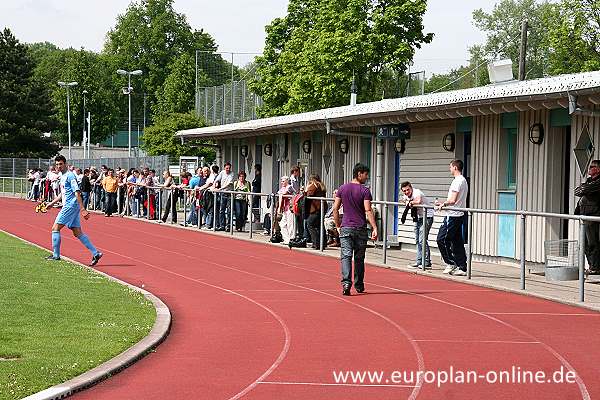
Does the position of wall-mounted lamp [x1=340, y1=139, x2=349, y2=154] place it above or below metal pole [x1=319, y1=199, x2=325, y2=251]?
above

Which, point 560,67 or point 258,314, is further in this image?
point 560,67

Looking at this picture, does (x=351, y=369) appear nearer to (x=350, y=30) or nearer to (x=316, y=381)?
(x=316, y=381)

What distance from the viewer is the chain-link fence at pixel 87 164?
182 feet

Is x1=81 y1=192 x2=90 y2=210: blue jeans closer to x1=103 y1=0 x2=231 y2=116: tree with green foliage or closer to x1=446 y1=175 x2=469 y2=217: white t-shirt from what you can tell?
x1=446 y1=175 x2=469 y2=217: white t-shirt

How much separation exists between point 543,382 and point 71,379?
149 inches

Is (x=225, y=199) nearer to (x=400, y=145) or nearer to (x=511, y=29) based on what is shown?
(x=400, y=145)

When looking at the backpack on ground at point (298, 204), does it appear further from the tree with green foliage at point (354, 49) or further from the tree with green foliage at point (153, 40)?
the tree with green foliage at point (153, 40)

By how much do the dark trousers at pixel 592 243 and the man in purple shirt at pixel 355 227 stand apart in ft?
9.54

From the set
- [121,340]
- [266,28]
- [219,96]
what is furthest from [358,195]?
[219,96]

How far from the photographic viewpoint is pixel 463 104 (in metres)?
20.5

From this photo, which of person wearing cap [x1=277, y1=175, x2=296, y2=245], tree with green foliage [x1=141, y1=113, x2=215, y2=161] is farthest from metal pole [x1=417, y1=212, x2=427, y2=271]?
tree with green foliage [x1=141, y1=113, x2=215, y2=161]

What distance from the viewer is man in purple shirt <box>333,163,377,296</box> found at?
15805mm

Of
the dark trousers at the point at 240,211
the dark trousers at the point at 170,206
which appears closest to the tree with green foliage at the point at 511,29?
the dark trousers at the point at 170,206

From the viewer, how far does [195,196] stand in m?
32.9
